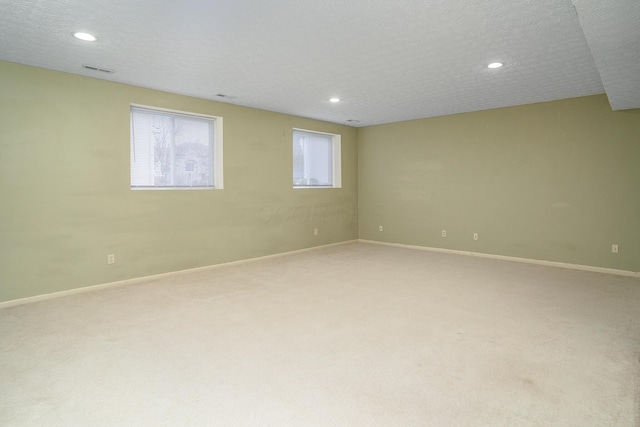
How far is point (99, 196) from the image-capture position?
4.09m

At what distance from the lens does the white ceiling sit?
2.44 meters

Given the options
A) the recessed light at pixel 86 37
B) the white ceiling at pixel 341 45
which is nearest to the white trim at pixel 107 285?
the white ceiling at pixel 341 45

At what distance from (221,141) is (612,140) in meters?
5.36

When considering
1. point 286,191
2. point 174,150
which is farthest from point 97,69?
point 286,191

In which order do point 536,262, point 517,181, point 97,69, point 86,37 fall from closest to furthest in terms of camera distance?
point 86,37, point 97,69, point 536,262, point 517,181

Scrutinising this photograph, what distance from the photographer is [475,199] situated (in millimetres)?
5992

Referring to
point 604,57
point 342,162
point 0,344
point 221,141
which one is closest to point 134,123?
point 221,141

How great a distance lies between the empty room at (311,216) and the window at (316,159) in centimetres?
6

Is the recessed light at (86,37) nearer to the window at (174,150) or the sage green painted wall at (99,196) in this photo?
the sage green painted wall at (99,196)

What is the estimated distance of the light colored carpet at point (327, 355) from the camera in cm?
183

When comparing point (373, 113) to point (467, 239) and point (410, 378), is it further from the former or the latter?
point (410, 378)

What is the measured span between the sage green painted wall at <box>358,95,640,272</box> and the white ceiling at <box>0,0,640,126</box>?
57 cm

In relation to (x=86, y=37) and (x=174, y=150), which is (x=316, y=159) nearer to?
(x=174, y=150)

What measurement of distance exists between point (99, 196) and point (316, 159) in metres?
3.86
